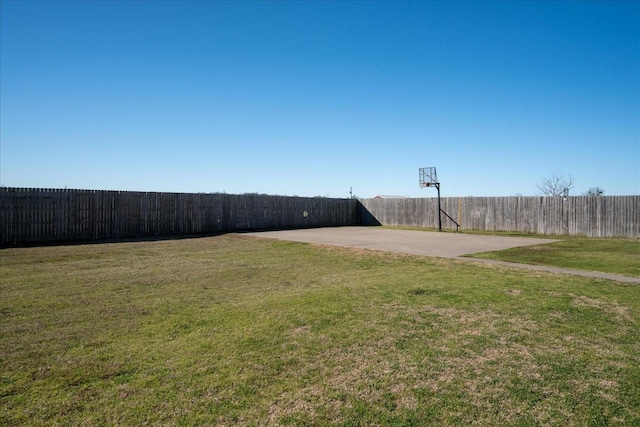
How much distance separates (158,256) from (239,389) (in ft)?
29.7

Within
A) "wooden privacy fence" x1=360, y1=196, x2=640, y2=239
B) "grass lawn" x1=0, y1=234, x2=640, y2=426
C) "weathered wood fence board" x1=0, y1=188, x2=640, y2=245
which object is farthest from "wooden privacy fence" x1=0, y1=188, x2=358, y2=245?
"grass lawn" x1=0, y1=234, x2=640, y2=426

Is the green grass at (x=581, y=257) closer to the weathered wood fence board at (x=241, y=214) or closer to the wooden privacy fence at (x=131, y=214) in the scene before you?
the weathered wood fence board at (x=241, y=214)

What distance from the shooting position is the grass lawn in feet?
8.88

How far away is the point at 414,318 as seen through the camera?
4.80m

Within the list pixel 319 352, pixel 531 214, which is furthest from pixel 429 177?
pixel 319 352

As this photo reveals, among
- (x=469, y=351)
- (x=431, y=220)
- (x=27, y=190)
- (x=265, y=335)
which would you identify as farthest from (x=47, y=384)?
(x=431, y=220)

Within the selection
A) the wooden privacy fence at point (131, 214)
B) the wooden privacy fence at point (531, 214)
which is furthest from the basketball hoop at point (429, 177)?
the wooden privacy fence at point (131, 214)

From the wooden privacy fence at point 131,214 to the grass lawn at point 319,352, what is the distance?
9.54 meters

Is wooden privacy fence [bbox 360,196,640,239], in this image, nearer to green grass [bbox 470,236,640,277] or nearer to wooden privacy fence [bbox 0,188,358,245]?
green grass [bbox 470,236,640,277]

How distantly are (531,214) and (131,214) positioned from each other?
1985cm

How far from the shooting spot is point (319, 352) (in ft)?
12.2

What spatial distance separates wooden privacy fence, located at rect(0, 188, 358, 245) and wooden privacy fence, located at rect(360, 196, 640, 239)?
6814 millimetres

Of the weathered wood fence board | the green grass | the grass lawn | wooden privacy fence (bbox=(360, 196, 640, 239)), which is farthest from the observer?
wooden privacy fence (bbox=(360, 196, 640, 239))

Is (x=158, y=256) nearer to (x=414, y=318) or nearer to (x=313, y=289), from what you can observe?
(x=313, y=289)
